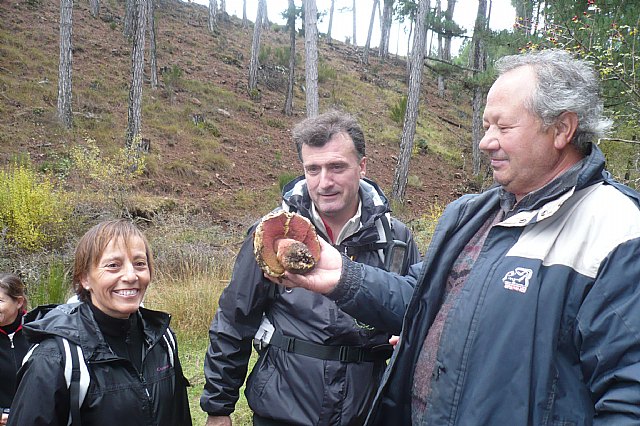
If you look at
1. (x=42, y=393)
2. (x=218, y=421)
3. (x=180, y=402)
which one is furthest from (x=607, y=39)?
(x=42, y=393)

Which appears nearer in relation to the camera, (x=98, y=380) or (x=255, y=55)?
(x=98, y=380)

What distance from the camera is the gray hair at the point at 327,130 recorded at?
2.67 metres

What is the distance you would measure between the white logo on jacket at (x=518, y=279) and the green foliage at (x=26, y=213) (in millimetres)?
9430

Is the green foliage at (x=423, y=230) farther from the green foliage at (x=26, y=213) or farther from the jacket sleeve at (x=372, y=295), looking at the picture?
the jacket sleeve at (x=372, y=295)

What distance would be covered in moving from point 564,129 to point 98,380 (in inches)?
82.2

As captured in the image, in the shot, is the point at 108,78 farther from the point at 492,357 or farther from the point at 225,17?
the point at 492,357

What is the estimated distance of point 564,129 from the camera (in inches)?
66.9

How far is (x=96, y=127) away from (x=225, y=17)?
23504 mm

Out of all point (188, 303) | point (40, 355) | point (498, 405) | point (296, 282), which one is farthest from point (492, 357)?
point (188, 303)

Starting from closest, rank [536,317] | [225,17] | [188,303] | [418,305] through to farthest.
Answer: [536,317], [418,305], [188,303], [225,17]

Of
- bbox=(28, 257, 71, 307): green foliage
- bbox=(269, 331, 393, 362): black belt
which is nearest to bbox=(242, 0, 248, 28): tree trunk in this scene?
bbox=(28, 257, 71, 307): green foliage

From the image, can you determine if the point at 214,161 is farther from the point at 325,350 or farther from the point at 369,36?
the point at 369,36

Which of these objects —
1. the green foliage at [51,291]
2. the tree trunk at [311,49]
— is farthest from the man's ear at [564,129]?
the tree trunk at [311,49]

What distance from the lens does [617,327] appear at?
135cm
